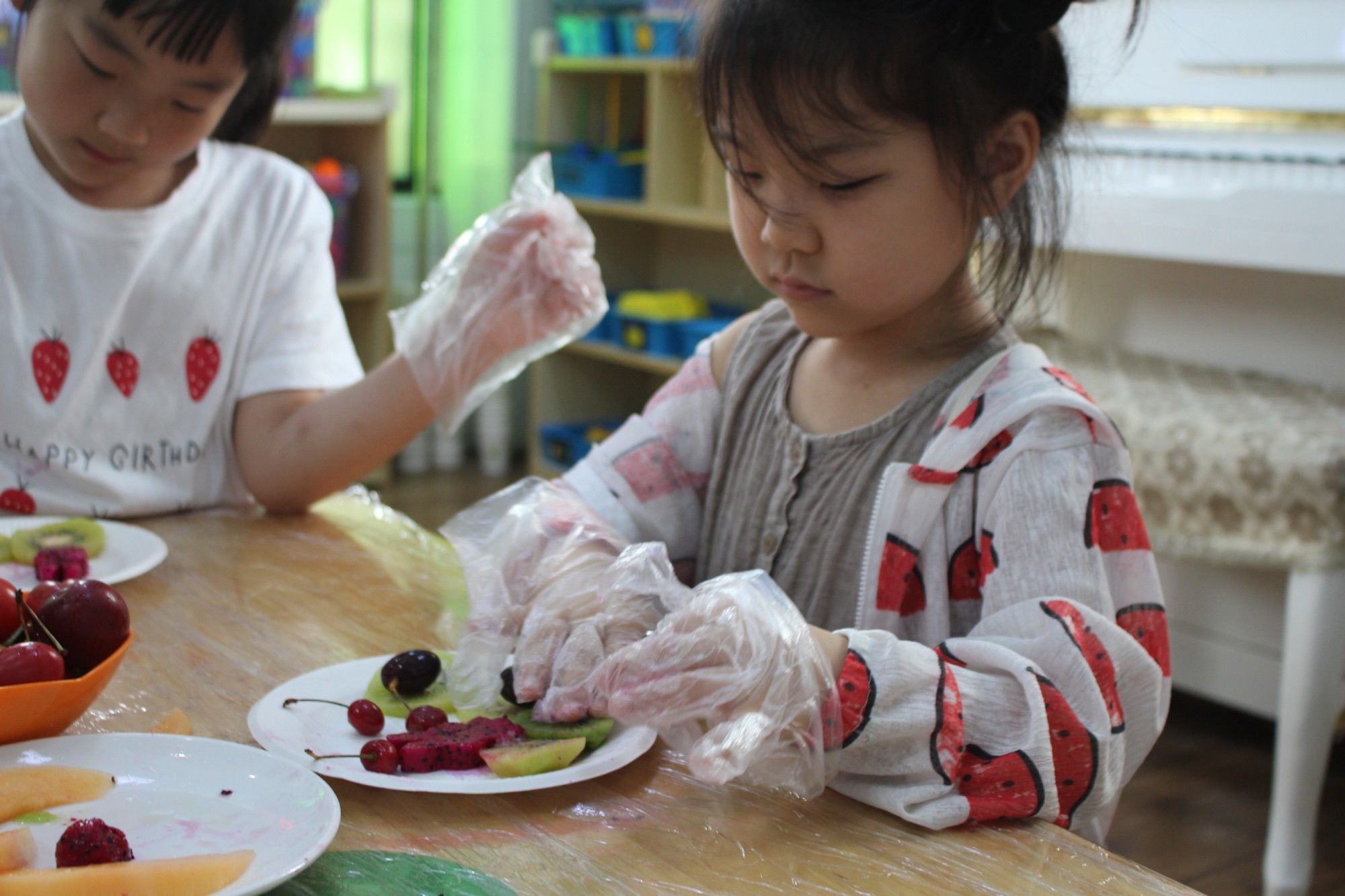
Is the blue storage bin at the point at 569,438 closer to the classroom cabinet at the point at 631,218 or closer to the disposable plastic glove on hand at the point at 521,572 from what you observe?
the classroom cabinet at the point at 631,218

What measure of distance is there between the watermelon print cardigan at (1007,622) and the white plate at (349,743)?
125mm

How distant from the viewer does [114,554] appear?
1.04 metres

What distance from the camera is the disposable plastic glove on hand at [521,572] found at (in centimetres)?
78

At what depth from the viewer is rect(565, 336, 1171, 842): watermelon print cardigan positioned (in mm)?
682

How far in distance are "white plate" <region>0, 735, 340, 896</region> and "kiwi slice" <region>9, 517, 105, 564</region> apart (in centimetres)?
38

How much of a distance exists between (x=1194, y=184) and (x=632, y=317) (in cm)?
152

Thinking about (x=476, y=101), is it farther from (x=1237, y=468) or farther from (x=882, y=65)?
(x=882, y=65)

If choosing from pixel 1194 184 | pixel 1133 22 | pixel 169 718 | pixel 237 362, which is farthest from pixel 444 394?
pixel 1194 184

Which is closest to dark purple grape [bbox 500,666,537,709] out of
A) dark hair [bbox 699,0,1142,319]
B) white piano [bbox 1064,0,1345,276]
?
dark hair [bbox 699,0,1142,319]

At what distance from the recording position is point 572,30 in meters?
3.42

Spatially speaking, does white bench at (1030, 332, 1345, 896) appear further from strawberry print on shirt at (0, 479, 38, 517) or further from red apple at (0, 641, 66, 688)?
red apple at (0, 641, 66, 688)

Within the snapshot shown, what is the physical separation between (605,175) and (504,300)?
7.60 feet

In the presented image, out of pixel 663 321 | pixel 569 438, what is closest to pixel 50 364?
pixel 663 321

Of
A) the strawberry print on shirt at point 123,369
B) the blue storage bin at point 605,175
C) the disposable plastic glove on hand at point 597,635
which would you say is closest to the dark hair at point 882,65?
the disposable plastic glove on hand at point 597,635
